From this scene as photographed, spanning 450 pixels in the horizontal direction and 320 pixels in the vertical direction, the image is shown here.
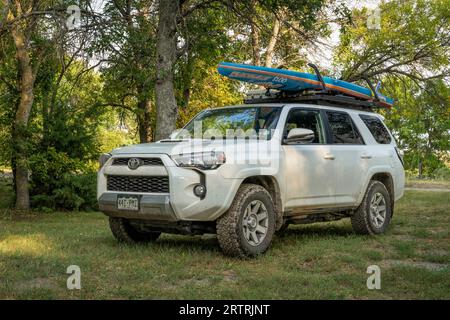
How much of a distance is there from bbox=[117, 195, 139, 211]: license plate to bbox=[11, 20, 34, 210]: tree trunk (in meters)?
7.80

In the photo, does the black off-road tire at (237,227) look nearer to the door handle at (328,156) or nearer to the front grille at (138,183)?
the front grille at (138,183)

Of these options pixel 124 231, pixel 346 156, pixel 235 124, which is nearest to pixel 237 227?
pixel 235 124

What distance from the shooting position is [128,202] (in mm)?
6695

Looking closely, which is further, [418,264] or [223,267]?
[418,264]

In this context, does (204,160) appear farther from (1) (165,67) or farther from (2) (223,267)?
(1) (165,67)

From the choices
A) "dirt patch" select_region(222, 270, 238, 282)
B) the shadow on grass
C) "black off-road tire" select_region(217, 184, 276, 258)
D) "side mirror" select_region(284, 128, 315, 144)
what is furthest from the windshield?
the shadow on grass

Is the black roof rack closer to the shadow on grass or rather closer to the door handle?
the door handle

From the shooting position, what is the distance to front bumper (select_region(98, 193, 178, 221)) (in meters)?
6.37

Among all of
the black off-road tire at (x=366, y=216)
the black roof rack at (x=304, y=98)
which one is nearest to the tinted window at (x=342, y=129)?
the black roof rack at (x=304, y=98)

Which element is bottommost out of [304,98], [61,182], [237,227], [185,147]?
[237,227]

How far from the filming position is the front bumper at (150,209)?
637 centimetres

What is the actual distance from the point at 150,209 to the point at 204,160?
853 mm

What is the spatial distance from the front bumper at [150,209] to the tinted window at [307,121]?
2117mm
